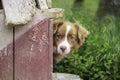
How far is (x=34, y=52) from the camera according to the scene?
494 centimetres

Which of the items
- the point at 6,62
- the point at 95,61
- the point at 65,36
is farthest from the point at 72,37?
the point at 95,61

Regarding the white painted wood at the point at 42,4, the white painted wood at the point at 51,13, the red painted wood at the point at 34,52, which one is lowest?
the red painted wood at the point at 34,52

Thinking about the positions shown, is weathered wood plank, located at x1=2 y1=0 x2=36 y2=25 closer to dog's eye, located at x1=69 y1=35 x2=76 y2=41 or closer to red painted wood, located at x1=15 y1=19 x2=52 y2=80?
red painted wood, located at x1=15 y1=19 x2=52 y2=80

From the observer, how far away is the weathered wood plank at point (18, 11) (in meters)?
4.62

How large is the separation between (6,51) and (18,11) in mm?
411

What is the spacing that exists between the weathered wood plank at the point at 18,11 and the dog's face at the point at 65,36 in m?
0.76

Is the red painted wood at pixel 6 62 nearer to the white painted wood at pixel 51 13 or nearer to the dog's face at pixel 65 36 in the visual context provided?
the white painted wood at pixel 51 13

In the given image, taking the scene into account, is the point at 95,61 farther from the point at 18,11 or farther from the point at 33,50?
the point at 18,11

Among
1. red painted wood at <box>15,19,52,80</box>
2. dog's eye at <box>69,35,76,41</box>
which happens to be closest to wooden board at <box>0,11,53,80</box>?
red painted wood at <box>15,19,52,80</box>

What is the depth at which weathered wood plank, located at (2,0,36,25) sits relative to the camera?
462cm

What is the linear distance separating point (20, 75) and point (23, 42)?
34cm

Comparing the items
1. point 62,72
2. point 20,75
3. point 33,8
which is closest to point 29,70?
point 20,75

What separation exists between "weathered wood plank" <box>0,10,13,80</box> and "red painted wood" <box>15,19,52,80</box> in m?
0.06

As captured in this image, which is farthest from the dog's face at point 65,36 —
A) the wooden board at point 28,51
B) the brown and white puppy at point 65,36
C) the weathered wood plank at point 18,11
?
the weathered wood plank at point 18,11
